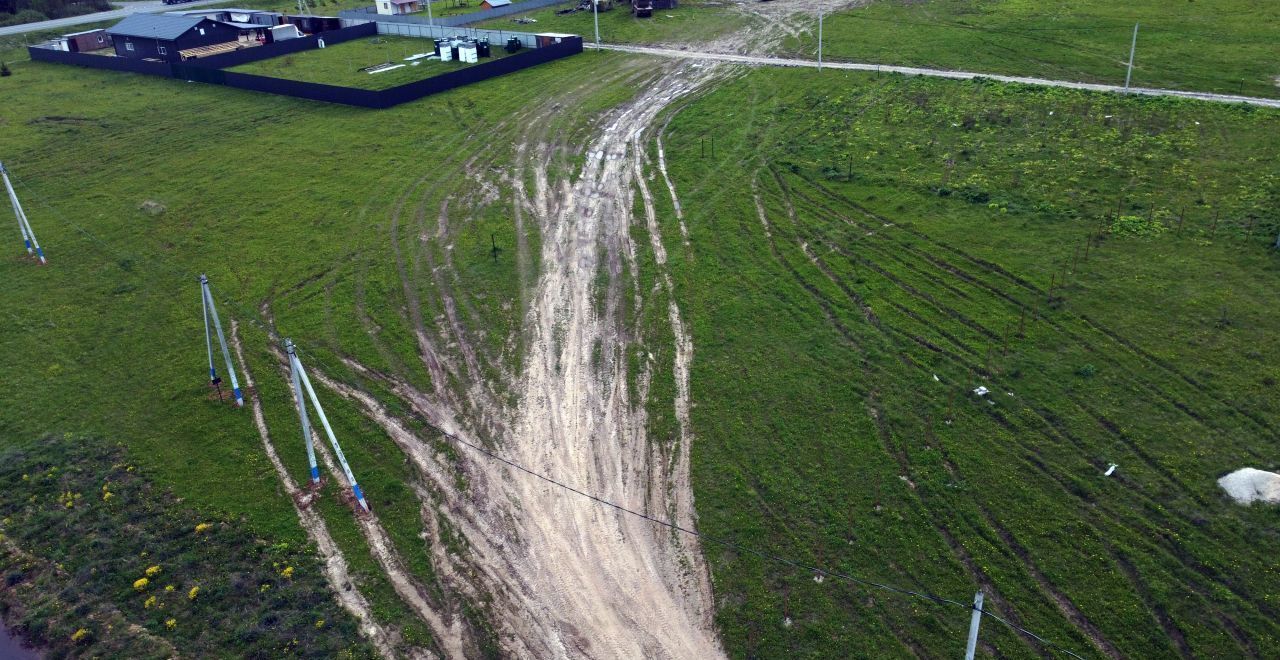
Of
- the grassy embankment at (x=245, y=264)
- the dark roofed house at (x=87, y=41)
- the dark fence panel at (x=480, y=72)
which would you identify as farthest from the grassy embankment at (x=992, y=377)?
the dark roofed house at (x=87, y=41)

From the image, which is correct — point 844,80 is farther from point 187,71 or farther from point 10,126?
point 10,126

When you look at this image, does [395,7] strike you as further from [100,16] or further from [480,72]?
[100,16]

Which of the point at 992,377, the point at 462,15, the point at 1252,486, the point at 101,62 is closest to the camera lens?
the point at 1252,486

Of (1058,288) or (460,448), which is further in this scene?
(1058,288)

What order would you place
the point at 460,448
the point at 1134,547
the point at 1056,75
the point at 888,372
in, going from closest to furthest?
the point at 1134,547 < the point at 460,448 < the point at 888,372 < the point at 1056,75

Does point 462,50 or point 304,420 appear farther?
point 462,50

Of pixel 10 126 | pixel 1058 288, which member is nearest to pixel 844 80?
pixel 1058 288

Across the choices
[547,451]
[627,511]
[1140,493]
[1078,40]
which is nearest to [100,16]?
[547,451]

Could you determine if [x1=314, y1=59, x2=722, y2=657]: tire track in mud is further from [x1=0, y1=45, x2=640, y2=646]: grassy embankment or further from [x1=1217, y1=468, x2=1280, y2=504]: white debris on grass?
[x1=1217, y1=468, x2=1280, y2=504]: white debris on grass
